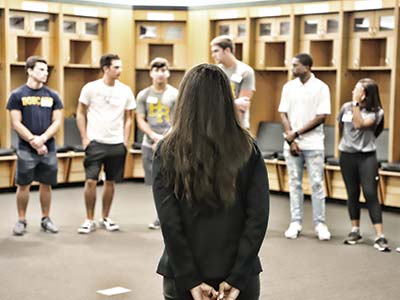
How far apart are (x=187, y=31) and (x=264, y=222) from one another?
6927 millimetres

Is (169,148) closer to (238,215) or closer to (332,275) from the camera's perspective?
(238,215)

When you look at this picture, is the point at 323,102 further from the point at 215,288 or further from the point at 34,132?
the point at 215,288

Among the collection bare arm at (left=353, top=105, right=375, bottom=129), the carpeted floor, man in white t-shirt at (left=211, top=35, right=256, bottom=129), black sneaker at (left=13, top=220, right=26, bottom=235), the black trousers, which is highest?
man in white t-shirt at (left=211, top=35, right=256, bottom=129)

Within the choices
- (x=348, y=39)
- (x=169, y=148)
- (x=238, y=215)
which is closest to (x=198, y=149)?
(x=169, y=148)

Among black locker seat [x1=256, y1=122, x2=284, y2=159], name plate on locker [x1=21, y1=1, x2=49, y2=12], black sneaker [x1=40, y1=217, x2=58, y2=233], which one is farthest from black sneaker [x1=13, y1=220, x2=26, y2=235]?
black locker seat [x1=256, y1=122, x2=284, y2=159]

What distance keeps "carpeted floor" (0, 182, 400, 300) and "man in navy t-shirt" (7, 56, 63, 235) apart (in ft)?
1.19

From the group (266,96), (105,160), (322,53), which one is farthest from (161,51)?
(105,160)

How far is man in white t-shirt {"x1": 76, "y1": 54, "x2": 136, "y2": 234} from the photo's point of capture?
596cm

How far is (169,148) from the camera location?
221cm

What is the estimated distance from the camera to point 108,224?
20.0 ft

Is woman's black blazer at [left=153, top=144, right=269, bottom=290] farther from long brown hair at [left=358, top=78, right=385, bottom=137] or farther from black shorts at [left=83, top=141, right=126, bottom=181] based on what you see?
black shorts at [left=83, top=141, right=126, bottom=181]

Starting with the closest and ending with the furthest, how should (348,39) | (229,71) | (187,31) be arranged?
(229,71)
(348,39)
(187,31)

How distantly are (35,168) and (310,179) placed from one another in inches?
89.9

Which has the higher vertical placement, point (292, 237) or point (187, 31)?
point (187, 31)
